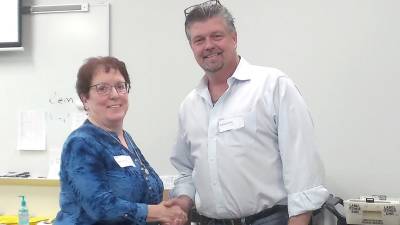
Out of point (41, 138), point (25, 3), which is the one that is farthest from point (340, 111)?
point (25, 3)

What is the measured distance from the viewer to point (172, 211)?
1.74m

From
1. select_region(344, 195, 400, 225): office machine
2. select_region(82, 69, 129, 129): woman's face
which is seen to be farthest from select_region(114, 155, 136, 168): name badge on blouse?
select_region(344, 195, 400, 225): office machine

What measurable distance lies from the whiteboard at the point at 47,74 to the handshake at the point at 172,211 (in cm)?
147

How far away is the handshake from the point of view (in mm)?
1656

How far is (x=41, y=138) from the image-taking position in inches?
123

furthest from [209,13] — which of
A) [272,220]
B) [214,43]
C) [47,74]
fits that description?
[47,74]

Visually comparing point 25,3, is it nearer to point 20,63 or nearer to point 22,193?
point 20,63

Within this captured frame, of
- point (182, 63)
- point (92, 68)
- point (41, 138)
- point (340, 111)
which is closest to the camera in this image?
point (92, 68)

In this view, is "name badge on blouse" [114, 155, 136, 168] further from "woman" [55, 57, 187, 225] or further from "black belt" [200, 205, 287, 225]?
"black belt" [200, 205, 287, 225]

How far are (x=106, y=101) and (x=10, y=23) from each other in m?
1.78

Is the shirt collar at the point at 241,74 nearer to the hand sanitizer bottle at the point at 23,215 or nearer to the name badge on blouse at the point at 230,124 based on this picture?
the name badge on blouse at the point at 230,124

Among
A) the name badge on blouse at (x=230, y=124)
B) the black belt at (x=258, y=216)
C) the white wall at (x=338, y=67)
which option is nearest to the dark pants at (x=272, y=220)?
the black belt at (x=258, y=216)

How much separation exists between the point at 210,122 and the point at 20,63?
1930 mm

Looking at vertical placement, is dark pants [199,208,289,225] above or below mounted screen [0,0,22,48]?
below
